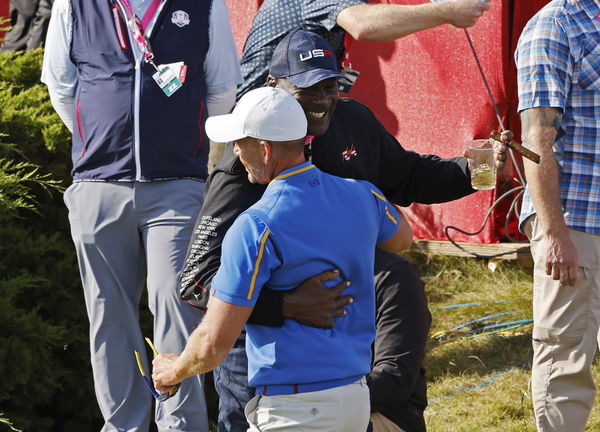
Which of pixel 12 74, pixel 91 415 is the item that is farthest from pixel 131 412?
pixel 12 74

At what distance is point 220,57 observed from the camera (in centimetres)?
440

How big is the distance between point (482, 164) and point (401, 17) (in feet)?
2.23

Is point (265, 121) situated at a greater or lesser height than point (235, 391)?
greater

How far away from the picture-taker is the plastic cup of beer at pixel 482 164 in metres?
3.47

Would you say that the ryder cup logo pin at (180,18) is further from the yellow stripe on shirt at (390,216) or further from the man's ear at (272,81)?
the yellow stripe on shirt at (390,216)

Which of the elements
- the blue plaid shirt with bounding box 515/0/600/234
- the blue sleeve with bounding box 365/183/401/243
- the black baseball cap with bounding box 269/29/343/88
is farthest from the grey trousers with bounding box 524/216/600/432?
the black baseball cap with bounding box 269/29/343/88

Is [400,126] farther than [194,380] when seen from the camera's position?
Yes

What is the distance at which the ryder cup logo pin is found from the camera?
430cm

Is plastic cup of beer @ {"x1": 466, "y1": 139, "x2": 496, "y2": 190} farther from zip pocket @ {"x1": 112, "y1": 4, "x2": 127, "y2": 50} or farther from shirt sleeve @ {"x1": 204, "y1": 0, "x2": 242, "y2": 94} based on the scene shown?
zip pocket @ {"x1": 112, "y1": 4, "x2": 127, "y2": 50}

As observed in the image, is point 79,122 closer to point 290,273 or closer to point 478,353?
point 290,273

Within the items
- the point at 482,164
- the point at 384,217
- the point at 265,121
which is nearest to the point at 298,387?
the point at 384,217

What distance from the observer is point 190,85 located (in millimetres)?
4289

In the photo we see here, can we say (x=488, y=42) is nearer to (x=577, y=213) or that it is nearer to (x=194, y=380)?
(x=577, y=213)

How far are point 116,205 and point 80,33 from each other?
0.73 meters
